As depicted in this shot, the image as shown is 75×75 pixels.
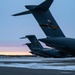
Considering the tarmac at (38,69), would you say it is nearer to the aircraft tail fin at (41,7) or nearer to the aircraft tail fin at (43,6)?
the aircraft tail fin at (41,7)

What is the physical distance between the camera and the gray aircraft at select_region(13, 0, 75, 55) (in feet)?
91.8

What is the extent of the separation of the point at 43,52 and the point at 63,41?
31.9 meters

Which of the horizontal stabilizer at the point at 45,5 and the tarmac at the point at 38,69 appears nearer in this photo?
the tarmac at the point at 38,69

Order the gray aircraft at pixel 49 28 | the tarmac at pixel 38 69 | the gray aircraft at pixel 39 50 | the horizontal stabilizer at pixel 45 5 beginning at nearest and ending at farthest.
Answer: the tarmac at pixel 38 69, the horizontal stabilizer at pixel 45 5, the gray aircraft at pixel 49 28, the gray aircraft at pixel 39 50

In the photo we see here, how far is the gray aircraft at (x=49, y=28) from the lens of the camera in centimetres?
2798

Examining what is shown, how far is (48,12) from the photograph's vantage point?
29156mm

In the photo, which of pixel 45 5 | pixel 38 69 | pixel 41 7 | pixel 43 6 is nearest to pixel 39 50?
pixel 41 7

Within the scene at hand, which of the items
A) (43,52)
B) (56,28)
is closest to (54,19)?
(56,28)

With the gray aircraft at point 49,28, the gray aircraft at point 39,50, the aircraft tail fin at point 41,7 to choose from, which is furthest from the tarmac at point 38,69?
the gray aircraft at point 39,50

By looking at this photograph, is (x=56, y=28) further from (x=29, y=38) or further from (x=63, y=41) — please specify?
(x=29, y=38)

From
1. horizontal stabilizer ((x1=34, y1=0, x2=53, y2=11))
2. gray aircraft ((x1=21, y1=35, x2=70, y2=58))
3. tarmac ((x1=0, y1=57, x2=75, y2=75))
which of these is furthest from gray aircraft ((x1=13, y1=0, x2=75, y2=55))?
gray aircraft ((x1=21, y1=35, x2=70, y2=58))

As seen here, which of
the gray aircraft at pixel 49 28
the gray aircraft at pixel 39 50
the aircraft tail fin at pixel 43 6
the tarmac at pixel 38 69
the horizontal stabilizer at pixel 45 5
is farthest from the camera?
the gray aircraft at pixel 39 50

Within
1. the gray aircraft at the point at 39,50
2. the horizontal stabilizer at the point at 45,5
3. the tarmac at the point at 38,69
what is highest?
the horizontal stabilizer at the point at 45,5

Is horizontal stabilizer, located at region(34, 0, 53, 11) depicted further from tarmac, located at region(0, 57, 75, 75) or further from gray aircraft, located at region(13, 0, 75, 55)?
tarmac, located at region(0, 57, 75, 75)
